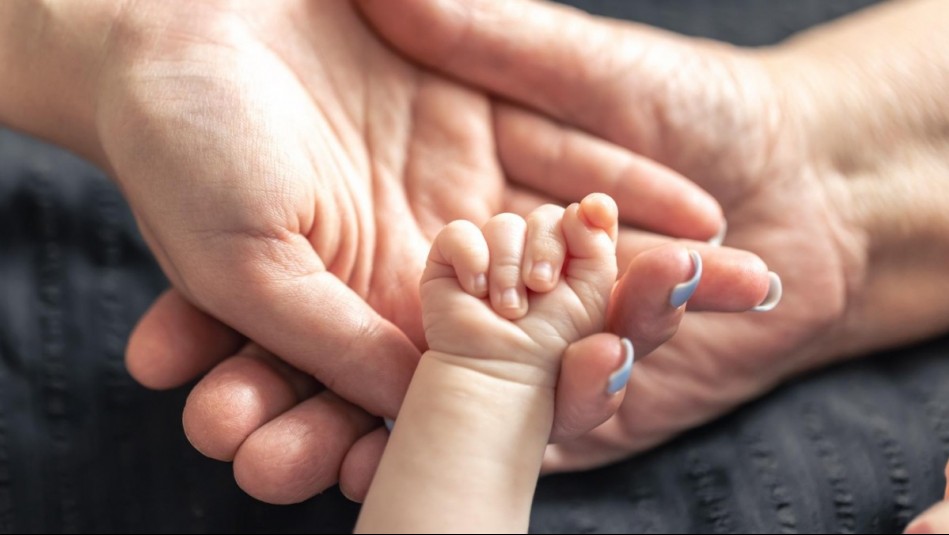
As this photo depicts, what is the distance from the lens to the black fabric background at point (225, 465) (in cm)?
87

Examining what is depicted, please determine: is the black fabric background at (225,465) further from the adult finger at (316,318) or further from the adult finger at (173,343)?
the adult finger at (316,318)

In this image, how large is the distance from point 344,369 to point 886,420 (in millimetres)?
561

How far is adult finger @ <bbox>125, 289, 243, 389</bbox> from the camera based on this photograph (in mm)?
875

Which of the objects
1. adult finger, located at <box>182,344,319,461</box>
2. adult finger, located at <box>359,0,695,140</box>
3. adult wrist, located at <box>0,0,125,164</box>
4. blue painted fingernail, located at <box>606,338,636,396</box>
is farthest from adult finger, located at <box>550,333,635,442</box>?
adult wrist, located at <box>0,0,125,164</box>

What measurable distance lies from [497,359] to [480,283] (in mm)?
60

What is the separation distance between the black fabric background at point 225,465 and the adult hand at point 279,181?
83 millimetres

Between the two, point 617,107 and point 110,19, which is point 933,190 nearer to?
point 617,107

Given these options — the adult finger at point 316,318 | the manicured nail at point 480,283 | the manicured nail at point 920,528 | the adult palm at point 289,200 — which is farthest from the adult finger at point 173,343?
the manicured nail at point 920,528

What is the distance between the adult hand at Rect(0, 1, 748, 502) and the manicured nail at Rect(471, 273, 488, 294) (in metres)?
0.13

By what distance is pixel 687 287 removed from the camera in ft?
2.24

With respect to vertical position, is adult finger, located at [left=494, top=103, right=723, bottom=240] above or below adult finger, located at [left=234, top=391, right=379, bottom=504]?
above

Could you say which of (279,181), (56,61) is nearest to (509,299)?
(279,181)

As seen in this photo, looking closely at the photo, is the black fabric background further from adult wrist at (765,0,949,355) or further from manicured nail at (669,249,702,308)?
manicured nail at (669,249,702,308)

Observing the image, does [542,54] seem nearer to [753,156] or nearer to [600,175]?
[600,175]
